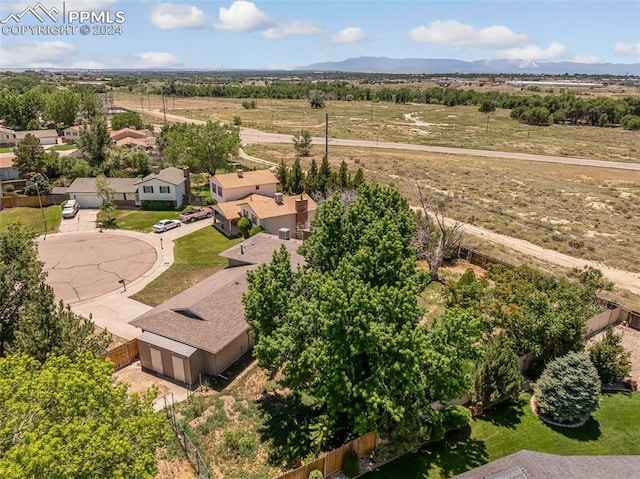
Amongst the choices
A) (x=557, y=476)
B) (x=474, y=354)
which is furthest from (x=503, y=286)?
(x=557, y=476)

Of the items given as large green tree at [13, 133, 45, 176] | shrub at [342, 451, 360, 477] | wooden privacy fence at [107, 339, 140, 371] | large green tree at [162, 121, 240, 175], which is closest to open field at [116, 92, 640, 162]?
large green tree at [162, 121, 240, 175]

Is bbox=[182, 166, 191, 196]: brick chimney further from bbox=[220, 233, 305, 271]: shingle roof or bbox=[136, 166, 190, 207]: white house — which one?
bbox=[220, 233, 305, 271]: shingle roof

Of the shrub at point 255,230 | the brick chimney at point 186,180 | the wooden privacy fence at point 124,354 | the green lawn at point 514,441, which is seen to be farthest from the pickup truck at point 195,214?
the green lawn at point 514,441

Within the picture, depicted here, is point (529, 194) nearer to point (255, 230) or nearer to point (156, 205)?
point (255, 230)

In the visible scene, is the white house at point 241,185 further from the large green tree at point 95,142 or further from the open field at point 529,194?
the large green tree at point 95,142

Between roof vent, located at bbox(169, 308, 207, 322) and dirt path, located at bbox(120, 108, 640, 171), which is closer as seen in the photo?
roof vent, located at bbox(169, 308, 207, 322)

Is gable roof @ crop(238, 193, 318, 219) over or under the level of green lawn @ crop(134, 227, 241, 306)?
over
